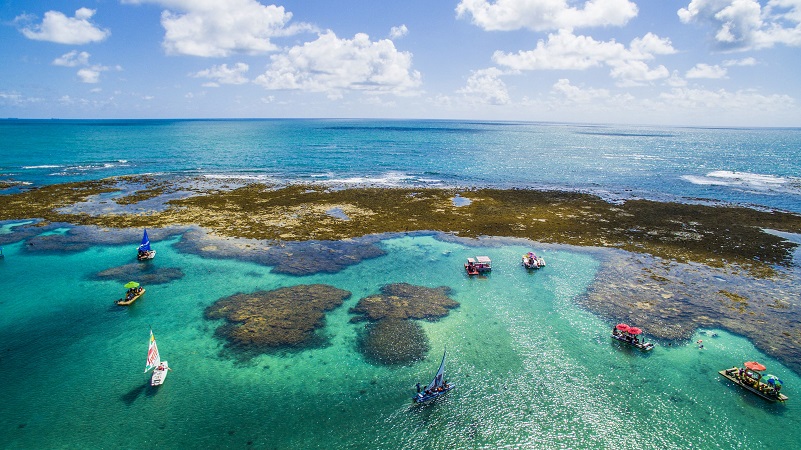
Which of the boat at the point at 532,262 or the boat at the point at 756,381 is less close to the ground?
the boat at the point at 532,262

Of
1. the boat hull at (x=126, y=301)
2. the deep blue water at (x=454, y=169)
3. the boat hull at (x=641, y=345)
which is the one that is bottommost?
the boat hull at (x=641, y=345)

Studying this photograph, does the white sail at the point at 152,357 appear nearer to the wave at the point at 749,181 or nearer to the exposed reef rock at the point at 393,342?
the exposed reef rock at the point at 393,342

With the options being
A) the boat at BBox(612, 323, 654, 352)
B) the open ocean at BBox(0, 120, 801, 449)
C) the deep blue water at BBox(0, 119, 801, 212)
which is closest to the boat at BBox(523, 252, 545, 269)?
the open ocean at BBox(0, 120, 801, 449)

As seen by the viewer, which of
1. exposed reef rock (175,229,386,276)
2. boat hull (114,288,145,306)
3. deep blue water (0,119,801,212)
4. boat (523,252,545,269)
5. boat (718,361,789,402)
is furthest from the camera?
deep blue water (0,119,801,212)

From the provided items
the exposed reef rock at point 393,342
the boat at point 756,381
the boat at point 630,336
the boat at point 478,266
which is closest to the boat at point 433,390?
the exposed reef rock at point 393,342

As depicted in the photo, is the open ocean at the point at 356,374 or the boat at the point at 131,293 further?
the boat at the point at 131,293

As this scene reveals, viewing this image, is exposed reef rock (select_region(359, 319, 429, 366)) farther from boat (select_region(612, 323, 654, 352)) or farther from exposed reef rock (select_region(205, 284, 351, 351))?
boat (select_region(612, 323, 654, 352))

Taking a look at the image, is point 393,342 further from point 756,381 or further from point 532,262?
point 756,381
